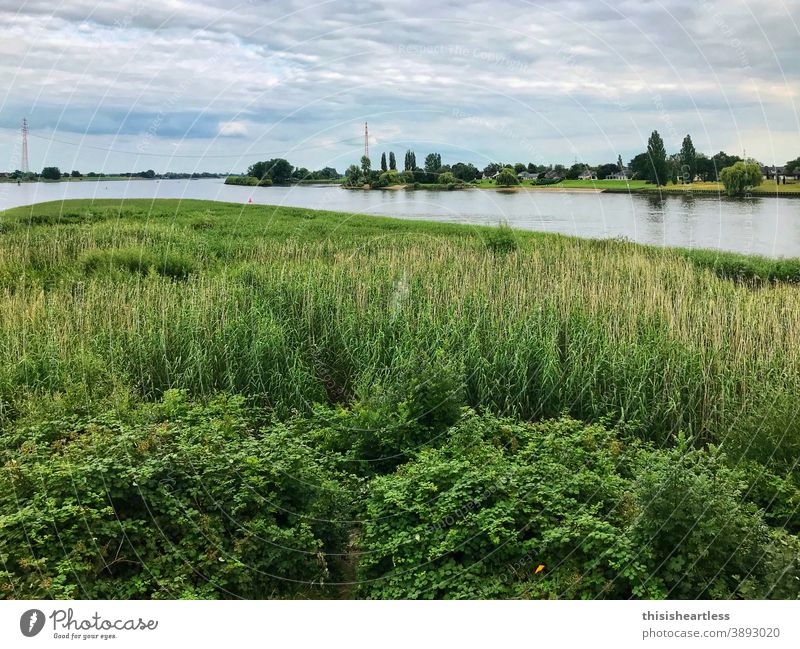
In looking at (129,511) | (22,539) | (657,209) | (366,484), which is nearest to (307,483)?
(366,484)

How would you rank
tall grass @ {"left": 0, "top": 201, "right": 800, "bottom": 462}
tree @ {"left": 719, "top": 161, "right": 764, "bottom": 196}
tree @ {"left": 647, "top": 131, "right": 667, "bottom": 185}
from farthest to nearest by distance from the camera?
tree @ {"left": 647, "top": 131, "right": 667, "bottom": 185} < tree @ {"left": 719, "top": 161, "right": 764, "bottom": 196} < tall grass @ {"left": 0, "top": 201, "right": 800, "bottom": 462}

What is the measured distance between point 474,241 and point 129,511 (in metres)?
14.3

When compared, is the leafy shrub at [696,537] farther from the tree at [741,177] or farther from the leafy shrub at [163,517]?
the tree at [741,177]

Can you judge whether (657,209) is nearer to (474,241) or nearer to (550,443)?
(474,241)

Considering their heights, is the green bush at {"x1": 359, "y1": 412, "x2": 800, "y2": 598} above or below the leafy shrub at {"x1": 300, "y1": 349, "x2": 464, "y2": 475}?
below

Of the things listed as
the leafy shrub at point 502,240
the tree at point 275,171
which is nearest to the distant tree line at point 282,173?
the tree at point 275,171

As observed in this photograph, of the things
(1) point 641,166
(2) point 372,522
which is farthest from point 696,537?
(1) point 641,166

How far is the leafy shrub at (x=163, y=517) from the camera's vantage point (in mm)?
4391

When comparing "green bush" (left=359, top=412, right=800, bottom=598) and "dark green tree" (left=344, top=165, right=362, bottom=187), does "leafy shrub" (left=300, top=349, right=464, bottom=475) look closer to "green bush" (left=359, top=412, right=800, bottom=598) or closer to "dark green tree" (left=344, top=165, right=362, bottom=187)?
"green bush" (left=359, top=412, right=800, bottom=598)

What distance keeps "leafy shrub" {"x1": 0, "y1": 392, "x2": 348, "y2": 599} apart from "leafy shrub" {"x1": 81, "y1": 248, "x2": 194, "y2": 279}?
26.8 feet

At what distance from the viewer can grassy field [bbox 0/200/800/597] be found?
484 centimetres

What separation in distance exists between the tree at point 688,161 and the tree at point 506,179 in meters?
3.46

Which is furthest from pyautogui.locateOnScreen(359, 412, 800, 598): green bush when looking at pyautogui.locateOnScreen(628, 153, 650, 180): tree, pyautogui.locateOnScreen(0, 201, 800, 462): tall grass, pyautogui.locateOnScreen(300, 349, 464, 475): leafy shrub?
pyautogui.locateOnScreen(628, 153, 650, 180): tree

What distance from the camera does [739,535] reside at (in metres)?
4.51
